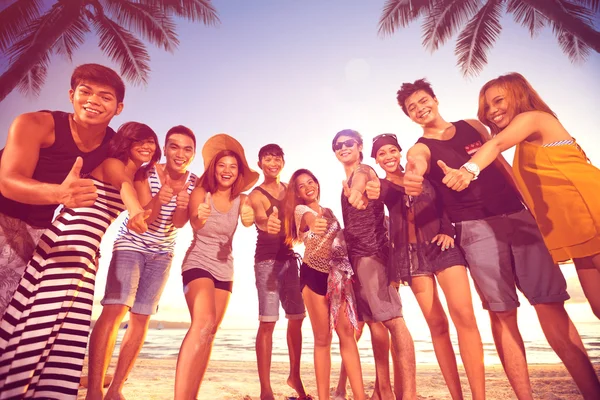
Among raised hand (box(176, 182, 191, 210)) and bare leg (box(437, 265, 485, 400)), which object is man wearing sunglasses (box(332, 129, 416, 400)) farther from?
raised hand (box(176, 182, 191, 210))

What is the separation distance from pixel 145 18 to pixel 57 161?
6641mm

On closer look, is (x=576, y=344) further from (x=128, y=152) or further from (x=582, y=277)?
(x=128, y=152)

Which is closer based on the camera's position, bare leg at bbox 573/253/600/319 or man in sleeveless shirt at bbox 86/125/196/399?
bare leg at bbox 573/253/600/319

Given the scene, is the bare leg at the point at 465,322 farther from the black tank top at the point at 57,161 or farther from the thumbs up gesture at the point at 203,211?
the black tank top at the point at 57,161

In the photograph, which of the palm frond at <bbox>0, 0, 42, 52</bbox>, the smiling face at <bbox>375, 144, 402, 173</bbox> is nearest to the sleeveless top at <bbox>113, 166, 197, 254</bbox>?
the smiling face at <bbox>375, 144, 402, 173</bbox>

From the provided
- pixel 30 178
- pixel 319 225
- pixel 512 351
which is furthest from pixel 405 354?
pixel 30 178

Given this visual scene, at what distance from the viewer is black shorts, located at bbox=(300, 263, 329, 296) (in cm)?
354

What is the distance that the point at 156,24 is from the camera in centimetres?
767

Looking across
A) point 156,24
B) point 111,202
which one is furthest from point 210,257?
point 156,24

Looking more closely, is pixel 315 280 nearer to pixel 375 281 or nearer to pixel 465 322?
pixel 375 281

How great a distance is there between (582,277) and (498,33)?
6622 mm

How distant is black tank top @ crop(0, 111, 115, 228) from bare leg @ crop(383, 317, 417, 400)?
326 centimetres

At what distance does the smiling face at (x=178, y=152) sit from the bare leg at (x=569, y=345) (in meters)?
4.12

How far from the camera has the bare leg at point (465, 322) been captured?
289cm
